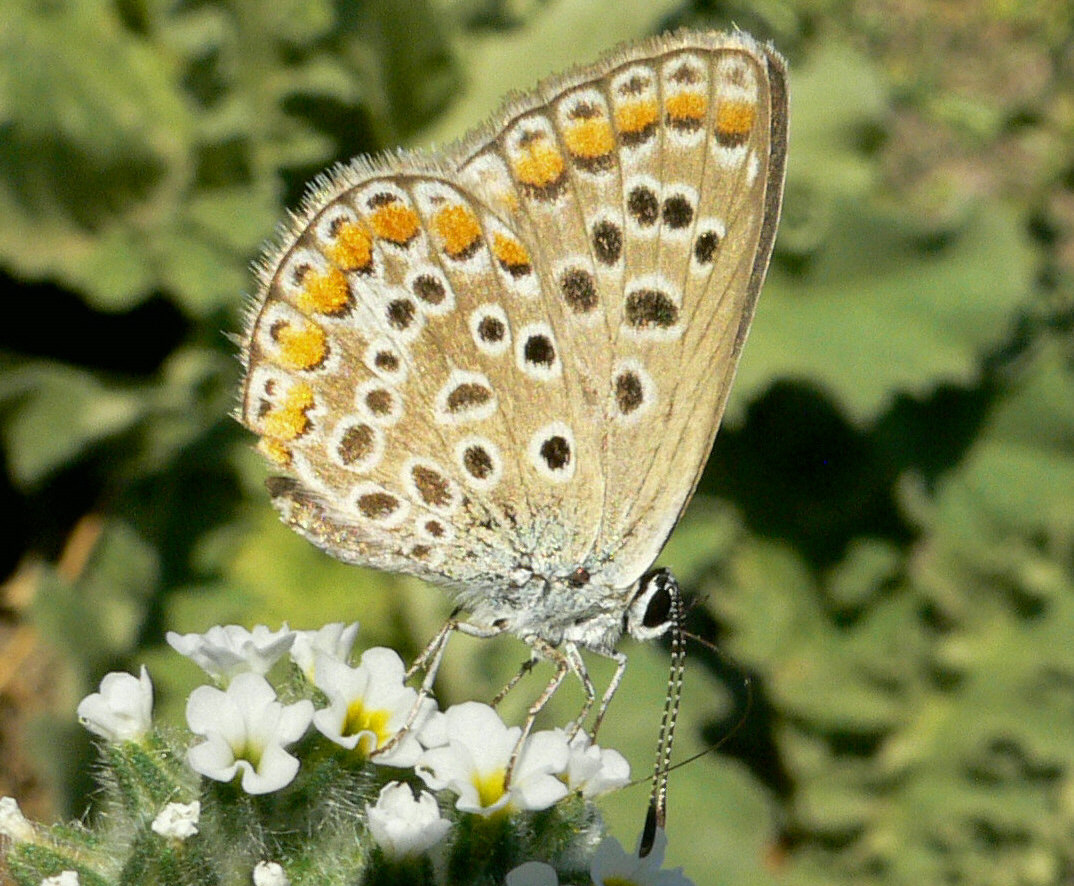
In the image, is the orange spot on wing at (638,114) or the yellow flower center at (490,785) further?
the orange spot on wing at (638,114)

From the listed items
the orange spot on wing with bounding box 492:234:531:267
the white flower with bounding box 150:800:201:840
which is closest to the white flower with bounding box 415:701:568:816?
the white flower with bounding box 150:800:201:840

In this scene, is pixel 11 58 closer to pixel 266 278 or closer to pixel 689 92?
pixel 266 278

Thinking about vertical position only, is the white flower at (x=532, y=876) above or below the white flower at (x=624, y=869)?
below

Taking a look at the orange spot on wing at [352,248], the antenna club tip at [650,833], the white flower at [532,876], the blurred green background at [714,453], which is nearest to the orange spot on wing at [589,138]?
the orange spot on wing at [352,248]

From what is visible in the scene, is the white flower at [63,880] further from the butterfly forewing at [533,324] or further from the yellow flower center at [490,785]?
the butterfly forewing at [533,324]

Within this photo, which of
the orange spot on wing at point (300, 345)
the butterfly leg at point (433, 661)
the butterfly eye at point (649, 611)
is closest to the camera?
the butterfly leg at point (433, 661)

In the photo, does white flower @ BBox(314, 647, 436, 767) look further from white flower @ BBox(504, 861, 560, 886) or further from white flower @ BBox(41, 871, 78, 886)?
white flower @ BBox(41, 871, 78, 886)
